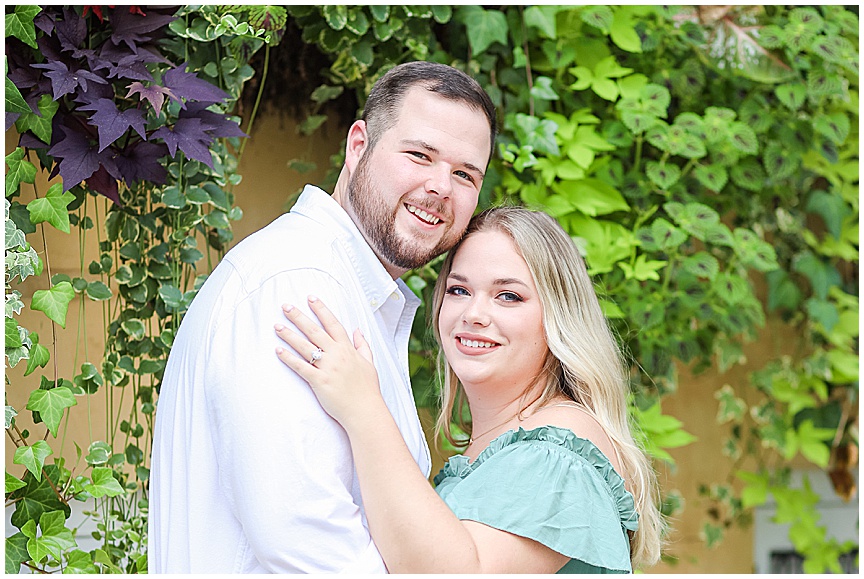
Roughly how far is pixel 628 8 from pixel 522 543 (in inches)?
62.8

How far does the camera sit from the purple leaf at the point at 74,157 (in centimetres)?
161

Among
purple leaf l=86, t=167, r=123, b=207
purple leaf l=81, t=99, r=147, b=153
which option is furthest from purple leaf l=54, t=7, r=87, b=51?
purple leaf l=86, t=167, r=123, b=207

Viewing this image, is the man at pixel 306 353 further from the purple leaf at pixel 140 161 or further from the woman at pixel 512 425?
the purple leaf at pixel 140 161

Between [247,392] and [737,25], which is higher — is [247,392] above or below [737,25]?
below

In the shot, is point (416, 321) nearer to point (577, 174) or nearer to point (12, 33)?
point (577, 174)

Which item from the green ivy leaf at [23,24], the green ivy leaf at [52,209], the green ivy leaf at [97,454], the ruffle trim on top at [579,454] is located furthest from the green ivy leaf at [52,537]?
the green ivy leaf at [23,24]

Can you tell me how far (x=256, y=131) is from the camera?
2248 millimetres

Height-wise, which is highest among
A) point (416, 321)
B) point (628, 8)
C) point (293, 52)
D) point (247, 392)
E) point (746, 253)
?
point (628, 8)

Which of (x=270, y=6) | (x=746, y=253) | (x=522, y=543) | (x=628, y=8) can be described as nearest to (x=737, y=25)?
(x=628, y=8)

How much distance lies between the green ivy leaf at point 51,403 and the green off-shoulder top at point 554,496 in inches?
29.9

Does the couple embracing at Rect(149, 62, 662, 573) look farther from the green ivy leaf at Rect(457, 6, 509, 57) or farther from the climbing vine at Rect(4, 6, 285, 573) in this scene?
the green ivy leaf at Rect(457, 6, 509, 57)

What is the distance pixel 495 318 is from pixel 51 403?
0.87m

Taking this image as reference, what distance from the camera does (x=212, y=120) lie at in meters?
1.75

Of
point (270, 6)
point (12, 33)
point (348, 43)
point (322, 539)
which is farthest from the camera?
point (348, 43)
